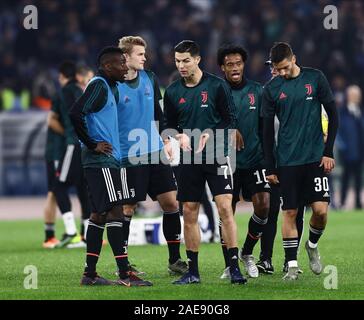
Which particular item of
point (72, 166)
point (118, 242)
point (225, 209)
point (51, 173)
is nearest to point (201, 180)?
point (225, 209)

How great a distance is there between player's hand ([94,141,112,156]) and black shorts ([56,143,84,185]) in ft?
16.2

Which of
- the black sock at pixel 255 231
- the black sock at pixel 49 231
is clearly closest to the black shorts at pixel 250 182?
the black sock at pixel 255 231

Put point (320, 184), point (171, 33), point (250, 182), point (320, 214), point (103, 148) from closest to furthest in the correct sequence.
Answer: point (103, 148) < point (320, 184) < point (320, 214) < point (250, 182) < point (171, 33)

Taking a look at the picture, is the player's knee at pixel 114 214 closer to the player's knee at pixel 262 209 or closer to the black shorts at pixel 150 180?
the black shorts at pixel 150 180

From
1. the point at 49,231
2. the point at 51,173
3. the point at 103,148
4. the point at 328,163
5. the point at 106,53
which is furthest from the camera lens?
the point at 51,173

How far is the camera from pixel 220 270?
13.1 m

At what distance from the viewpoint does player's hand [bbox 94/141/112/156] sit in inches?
458

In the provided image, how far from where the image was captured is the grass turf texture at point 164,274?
10891 mm

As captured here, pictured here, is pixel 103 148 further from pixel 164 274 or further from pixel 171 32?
pixel 171 32

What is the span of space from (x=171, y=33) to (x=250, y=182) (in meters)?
18.4

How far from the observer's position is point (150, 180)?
12984 mm

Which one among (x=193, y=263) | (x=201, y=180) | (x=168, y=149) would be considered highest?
(x=168, y=149)

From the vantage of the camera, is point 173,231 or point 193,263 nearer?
point 193,263
